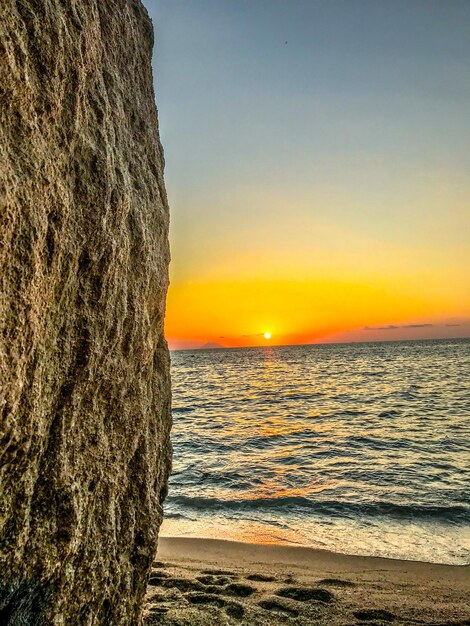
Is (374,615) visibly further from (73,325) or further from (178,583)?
(73,325)

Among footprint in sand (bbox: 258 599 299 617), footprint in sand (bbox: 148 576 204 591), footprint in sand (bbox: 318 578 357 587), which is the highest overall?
footprint in sand (bbox: 258 599 299 617)

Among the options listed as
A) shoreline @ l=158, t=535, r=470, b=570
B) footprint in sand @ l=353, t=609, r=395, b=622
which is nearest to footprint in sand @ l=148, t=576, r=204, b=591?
footprint in sand @ l=353, t=609, r=395, b=622

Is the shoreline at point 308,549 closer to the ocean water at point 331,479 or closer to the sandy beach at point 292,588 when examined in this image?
the sandy beach at point 292,588

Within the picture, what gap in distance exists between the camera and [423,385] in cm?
3161

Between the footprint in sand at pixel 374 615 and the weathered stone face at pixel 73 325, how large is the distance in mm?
2615

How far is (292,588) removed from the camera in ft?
18.0

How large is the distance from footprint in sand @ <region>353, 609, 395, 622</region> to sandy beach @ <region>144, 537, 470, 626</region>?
10 millimetres

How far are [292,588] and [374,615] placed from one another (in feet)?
3.34

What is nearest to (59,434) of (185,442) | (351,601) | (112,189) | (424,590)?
(112,189)

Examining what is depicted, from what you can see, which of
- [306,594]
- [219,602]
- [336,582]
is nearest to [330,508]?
[336,582]

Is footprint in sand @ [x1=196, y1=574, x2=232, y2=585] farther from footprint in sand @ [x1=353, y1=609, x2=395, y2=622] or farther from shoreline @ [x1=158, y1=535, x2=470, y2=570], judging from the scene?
shoreline @ [x1=158, y1=535, x2=470, y2=570]

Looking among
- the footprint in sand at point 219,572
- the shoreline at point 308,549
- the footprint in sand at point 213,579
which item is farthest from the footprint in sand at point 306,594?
the shoreline at point 308,549

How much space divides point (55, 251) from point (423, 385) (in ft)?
107

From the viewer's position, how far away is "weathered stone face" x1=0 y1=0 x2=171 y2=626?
211 cm
